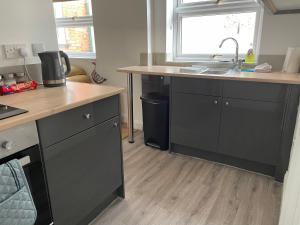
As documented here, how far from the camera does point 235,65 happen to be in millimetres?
2463

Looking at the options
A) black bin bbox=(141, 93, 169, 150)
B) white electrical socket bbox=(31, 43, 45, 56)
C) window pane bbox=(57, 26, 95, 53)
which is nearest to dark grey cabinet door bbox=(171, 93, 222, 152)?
black bin bbox=(141, 93, 169, 150)

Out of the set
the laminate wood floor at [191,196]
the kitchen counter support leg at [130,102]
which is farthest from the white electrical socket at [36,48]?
the laminate wood floor at [191,196]

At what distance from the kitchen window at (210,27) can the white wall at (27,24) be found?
4.97 ft

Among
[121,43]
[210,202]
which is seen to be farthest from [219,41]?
[210,202]

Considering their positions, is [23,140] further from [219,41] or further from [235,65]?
[219,41]

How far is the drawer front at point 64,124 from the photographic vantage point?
3.82ft

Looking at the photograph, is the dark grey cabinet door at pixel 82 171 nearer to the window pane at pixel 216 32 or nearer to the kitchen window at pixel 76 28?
the window pane at pixel 216 32

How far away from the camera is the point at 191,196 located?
1.90 metres

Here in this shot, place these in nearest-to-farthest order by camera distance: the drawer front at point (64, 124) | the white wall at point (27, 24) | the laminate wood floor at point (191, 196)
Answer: the drawer front at point (64, 124) → the white wall at point (27, 24) → the laminate wood floor at point (191, 196)

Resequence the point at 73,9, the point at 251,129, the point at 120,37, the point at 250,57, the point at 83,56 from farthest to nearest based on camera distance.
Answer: the point at 83,56, the point at 73,9, the point at 120,37, the point at 250,57, the point at 251,129

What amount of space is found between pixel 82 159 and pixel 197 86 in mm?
1302

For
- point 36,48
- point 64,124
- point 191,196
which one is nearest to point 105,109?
point 64,124

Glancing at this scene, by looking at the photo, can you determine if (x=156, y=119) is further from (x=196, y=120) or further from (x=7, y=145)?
(x=7, y=145)

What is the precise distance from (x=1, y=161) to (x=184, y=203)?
1327mm
